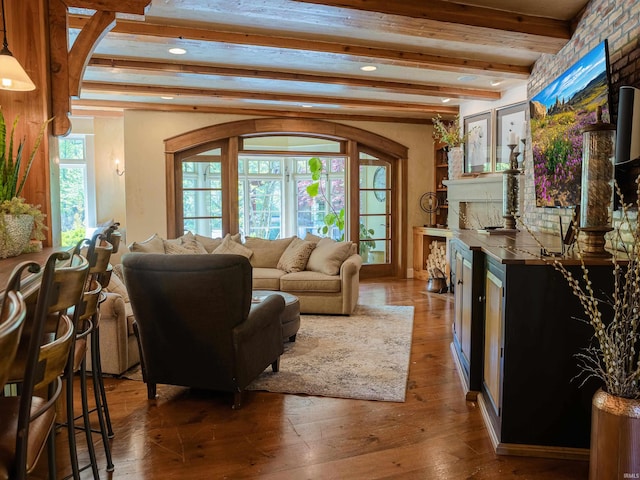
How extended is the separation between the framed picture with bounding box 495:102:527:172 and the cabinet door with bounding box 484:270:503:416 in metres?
3.17

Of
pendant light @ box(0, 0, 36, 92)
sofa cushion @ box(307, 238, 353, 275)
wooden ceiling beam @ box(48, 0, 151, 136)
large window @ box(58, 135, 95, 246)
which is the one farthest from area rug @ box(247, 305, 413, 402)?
large window @ box(58, 135, 95, 246)

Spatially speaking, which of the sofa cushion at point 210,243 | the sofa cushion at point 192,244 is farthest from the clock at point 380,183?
the sofa cushion at point 192,244

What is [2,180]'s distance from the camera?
240 cm

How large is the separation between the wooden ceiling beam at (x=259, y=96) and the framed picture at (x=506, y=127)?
1152mm

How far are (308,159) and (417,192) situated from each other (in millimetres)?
1927

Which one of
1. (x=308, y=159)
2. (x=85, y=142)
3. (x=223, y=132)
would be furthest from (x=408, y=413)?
(x=85, y=142)

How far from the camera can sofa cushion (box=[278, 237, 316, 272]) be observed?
580cm

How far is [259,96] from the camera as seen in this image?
618 cm

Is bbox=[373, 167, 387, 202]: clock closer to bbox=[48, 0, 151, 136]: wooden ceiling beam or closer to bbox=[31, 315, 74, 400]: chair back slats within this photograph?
bbox=[48, 0, 151, 136]: wooden ceiling beam

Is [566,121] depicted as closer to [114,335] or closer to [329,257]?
[329,257]

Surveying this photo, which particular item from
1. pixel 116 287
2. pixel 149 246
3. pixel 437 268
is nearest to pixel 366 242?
pixel 437 268

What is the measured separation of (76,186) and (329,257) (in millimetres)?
5492

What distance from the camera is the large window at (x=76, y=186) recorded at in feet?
28.5

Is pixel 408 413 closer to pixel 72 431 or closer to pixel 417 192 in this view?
pixel 72 431
